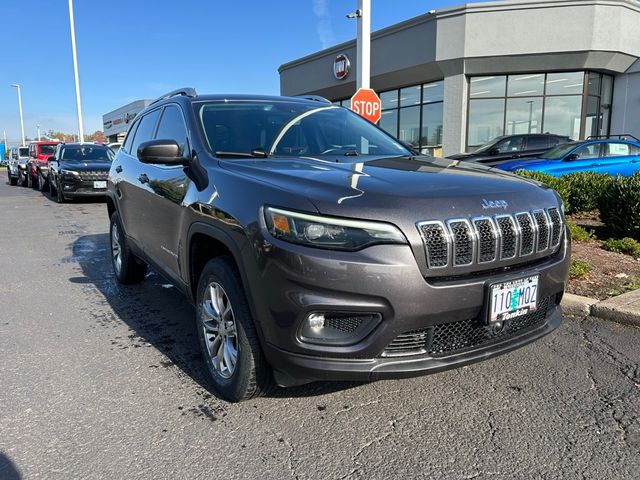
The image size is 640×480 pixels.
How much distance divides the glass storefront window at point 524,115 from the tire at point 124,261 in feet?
58.3

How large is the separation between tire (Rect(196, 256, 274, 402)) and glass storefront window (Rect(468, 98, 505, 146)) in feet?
62.4

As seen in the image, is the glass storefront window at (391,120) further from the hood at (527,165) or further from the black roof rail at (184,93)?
the black roof rail at (184,93)

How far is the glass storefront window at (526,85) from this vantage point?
1939 centimetres

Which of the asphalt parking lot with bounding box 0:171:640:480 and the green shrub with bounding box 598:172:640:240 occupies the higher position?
the green shrub with bounding box 598:172:640:240

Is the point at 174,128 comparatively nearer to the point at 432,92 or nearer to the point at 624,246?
the point at 624,246

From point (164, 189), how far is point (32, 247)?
17.5 ft

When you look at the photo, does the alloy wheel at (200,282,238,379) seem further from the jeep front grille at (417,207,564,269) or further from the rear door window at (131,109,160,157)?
the rear door window at (131,109,160,157)

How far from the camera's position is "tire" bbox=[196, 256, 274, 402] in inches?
103

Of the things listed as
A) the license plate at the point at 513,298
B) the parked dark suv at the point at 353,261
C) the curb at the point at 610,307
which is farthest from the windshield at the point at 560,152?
the license plate at the point at 513,298

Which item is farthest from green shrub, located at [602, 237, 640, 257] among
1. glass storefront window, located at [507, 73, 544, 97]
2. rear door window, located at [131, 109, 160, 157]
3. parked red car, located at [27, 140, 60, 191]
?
parked red car, located at [27, 140, 60, 191]

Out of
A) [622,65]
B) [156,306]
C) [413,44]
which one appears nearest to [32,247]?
[156,306]

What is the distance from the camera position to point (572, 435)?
2.62 m

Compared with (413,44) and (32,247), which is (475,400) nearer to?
(32,247)

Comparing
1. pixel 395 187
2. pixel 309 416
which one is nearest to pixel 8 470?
pixel 309 416
